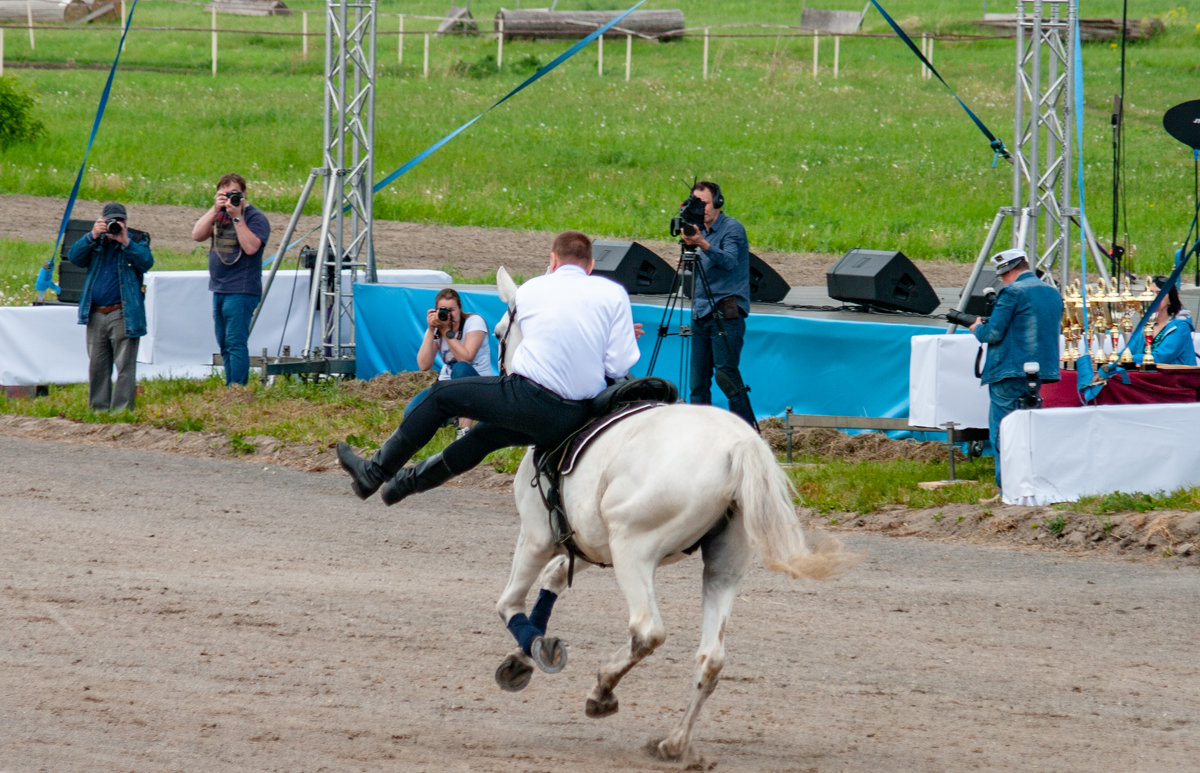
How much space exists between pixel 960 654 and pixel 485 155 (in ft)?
93.2

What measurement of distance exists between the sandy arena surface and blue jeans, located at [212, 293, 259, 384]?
9.08 feet

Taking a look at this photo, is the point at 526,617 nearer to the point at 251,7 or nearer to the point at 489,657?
the point at 489,657

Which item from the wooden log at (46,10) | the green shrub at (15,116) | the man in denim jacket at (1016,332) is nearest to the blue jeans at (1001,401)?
the man in denim jacket at (1016,332)

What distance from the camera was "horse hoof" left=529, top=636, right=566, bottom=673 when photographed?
19.7 ft

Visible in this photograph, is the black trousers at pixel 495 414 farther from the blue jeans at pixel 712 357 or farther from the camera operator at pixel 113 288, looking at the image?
the camera operator at pixel 113 288

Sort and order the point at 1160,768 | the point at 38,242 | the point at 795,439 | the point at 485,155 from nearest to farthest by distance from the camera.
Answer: the point at 1160,768 → the point at 795,439 → the point at 38,242 → the point at 485,155

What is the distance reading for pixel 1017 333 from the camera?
35.2 feet

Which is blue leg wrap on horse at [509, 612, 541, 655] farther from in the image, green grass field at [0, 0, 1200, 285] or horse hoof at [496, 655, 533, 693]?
Answer: green grass field at [0, 0, 1200, 285]

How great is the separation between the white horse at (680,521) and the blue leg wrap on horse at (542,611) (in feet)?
0.90

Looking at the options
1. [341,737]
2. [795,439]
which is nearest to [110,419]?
[795,439]

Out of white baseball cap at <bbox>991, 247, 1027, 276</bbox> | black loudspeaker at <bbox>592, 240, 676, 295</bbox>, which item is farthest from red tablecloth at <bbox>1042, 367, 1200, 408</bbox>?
black loudspeaker at <bbox>592, 240, 676, 295</bbox>

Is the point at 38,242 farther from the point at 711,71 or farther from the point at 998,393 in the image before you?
the point at 711,71

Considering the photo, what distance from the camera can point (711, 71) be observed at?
4616 cm

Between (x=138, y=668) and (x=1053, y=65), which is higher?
(x=1053, y=65)
